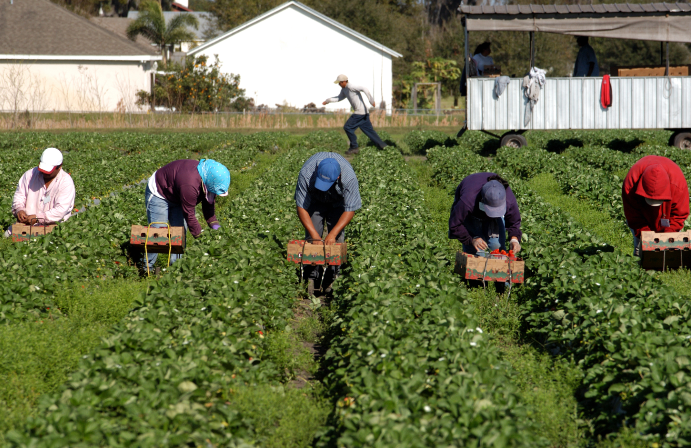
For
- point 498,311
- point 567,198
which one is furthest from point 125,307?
point 567,198

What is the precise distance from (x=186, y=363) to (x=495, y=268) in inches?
129

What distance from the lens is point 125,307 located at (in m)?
6.03

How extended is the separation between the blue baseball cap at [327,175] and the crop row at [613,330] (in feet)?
7.15

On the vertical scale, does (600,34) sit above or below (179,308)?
above

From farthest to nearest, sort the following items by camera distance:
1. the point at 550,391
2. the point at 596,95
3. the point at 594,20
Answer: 1. the point at 596,95
2. the point at 594,20
3. the point at 550,391

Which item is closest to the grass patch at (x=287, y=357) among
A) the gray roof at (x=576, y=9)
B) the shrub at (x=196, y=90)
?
the gray roof at (x=576, y=9)

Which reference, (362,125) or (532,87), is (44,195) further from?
(532,87)

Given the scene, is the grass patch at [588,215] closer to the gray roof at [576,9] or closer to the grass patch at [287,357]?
the grass patch at [287,357]

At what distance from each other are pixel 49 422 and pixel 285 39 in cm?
3792

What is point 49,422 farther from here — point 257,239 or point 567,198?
point 567,198

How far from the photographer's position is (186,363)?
13.0ft

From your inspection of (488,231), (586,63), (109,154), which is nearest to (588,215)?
(488,231)

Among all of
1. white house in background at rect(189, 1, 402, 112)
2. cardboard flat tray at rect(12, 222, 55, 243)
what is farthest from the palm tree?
cardboard flat tray at rect(12, 222, 55, 243)

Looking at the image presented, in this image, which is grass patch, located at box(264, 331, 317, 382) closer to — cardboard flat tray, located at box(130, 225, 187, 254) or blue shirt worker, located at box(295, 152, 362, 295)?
blue shirt worker, located at box(295, 152, 362, 295)
